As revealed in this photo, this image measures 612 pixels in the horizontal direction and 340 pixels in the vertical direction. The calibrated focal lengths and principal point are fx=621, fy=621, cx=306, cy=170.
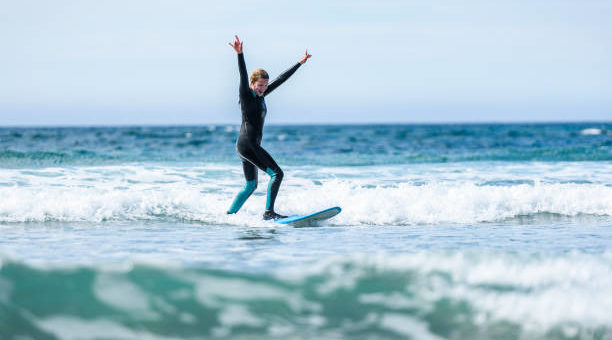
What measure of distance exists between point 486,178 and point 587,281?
9.66 m

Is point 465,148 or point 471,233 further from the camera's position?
point 465,148

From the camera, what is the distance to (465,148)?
3144 centimetres

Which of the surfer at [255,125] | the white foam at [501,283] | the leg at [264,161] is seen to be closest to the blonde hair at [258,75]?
the surfer at [255,125]

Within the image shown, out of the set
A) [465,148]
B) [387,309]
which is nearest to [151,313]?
[387,309]

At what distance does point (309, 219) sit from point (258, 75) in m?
2.24

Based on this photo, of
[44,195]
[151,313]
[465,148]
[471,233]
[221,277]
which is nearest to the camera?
[151,313]

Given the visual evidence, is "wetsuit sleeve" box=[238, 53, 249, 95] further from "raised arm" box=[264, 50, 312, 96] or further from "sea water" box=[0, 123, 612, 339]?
"sea water" box=[0, 123, 612, 339]

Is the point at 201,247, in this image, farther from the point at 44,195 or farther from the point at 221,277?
the point at 44,195

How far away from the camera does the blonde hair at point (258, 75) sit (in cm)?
830

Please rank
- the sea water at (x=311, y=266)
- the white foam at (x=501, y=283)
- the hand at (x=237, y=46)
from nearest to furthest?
the sea water at (x=311, y=266) < the white foam at (x=501, y=283) < the hand at (x=237, y=46)

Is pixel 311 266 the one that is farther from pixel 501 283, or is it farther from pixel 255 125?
pixel 255 125

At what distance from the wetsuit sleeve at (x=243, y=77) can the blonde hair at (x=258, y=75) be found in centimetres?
13

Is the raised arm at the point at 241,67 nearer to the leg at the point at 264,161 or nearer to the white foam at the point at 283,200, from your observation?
the leg at the point at 264,161

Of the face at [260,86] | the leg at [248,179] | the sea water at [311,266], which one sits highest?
the face at [260,86]
